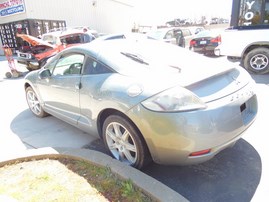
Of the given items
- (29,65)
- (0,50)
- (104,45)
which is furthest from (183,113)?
(0,50)

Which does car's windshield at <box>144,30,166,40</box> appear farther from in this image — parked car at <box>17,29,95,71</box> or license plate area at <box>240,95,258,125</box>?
license plate area at <box>240,95,258,125</box>

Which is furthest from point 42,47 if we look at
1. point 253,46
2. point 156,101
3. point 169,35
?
point 156,101

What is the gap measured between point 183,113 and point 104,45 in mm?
1658

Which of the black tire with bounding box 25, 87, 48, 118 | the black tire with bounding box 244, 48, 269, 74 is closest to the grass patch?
the black tire with bounding box 25, 87, 48, 118

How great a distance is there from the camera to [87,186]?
7.71 feet

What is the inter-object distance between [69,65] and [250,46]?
18.5 feet

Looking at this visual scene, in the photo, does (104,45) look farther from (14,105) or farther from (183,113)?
(14,105)

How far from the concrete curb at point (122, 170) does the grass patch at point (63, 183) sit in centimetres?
6

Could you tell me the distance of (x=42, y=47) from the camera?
33.3 ft

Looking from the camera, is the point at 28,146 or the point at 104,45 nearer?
the point at 104,45

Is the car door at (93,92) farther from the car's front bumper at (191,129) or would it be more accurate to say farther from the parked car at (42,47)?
the parked car at (42,47)

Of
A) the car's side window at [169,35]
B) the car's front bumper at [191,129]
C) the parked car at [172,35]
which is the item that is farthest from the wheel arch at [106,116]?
the car's side window at [169,35]

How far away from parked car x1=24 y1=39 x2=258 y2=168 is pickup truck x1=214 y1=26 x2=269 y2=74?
4505mm

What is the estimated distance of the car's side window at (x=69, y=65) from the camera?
11.1ft
